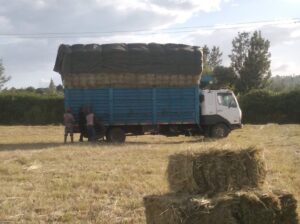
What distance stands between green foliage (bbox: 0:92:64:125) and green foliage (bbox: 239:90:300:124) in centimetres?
1497

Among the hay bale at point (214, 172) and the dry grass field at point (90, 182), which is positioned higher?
the hay bale at point (214, 172)

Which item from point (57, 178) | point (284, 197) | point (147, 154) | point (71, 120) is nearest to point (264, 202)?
point (284, 197)

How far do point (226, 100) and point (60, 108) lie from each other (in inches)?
903

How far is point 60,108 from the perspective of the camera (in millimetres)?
46375

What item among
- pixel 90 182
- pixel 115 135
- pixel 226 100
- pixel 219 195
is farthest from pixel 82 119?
pixel 219 195

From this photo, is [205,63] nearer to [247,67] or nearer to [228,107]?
[228,107]

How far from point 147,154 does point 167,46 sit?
28.6ft

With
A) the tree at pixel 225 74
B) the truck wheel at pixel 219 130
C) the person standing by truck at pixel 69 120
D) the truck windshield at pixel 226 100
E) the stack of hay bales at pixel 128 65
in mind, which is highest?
the tree at pixel 225 74

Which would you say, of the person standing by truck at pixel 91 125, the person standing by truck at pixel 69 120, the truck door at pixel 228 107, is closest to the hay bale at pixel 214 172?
the person standing by truck at pixel 91 125

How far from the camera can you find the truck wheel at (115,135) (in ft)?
82.0

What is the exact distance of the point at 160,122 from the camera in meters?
25.2

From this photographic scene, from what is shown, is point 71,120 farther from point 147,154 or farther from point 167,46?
point 147,154

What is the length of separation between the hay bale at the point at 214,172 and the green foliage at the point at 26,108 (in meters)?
39.6

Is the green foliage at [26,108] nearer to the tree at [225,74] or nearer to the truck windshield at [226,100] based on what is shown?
the truck windshield at [226,100]
